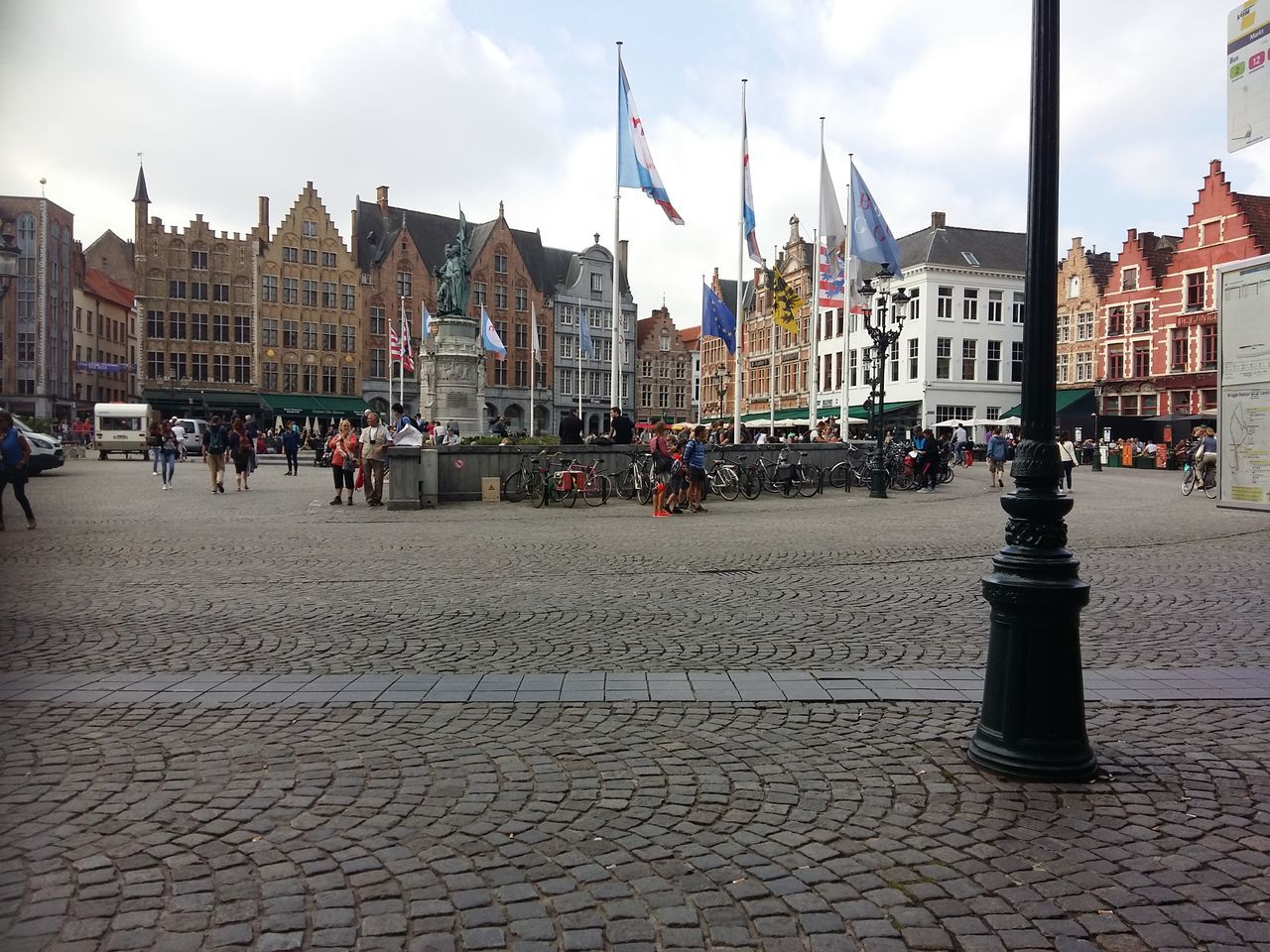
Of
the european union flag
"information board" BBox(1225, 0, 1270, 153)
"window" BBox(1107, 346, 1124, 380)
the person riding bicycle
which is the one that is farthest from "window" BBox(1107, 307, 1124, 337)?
"information board" BBox(1225, 0, 1270, 153)

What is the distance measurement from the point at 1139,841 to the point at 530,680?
3.21 m

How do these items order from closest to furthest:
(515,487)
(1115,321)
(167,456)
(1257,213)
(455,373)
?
(515,487)
(167,456)
(455,373)
(1257,213)
(1115,321)

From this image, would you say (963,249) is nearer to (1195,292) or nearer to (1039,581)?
(1195,292)

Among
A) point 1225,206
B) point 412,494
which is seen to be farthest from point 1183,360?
point 412,494

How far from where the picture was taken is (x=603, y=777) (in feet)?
13.1

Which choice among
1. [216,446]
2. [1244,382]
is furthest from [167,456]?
[1244,382]

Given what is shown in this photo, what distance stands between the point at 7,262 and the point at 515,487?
1647 cm

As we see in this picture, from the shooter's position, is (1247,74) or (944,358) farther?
(944,358)

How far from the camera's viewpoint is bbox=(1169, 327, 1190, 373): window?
160ft

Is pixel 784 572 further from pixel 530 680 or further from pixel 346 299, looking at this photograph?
pixel 346 299

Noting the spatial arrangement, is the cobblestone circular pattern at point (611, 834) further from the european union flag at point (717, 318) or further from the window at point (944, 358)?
the window at point (944, 358)

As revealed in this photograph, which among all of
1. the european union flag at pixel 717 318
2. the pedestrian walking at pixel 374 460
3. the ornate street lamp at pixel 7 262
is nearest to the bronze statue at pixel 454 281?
the european union flag at pixel 717 318

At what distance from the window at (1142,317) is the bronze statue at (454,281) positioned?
39185mm

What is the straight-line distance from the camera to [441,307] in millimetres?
30938
